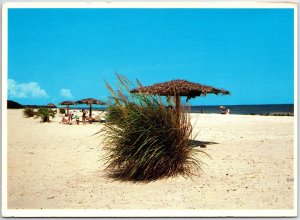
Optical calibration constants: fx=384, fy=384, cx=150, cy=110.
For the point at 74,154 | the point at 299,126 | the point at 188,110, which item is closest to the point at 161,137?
the point at 188,110

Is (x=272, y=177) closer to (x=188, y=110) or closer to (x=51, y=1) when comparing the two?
(x=188, y=110)

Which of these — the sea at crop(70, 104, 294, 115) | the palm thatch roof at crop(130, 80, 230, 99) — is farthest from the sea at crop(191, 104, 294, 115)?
the palm thatch roof at crop(130, 80, 230, 99)

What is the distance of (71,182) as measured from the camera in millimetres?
5730

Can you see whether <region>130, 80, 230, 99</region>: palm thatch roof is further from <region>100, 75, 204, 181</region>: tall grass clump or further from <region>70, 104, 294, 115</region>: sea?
<region>100, 75, 204, 181</region>: tall grass clump

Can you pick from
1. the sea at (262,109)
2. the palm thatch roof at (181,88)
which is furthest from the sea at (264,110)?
the palm thatch roof at (181,88)

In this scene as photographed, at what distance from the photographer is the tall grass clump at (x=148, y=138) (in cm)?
534

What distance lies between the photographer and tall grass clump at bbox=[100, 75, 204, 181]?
5.34 metres

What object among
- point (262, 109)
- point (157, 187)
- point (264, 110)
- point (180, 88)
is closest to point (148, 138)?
point (157, 187)

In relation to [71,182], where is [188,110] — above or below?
above

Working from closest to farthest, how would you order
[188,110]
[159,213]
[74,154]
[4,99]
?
[159,213], [4,99], [188,110], [74,154]

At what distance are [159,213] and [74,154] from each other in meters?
3.92

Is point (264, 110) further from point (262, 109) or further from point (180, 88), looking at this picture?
point (180, 88)

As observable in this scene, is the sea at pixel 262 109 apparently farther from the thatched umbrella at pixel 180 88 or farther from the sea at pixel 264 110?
the thatched umbrella at pixel 180 88

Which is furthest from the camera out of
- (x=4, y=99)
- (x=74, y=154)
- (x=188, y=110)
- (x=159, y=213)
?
(x=74, y=154)
